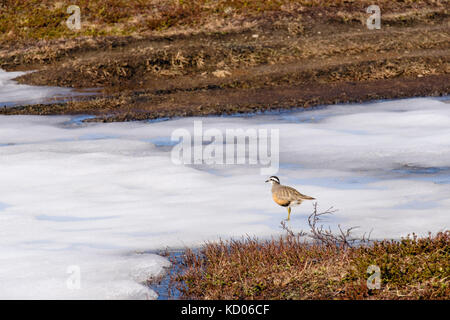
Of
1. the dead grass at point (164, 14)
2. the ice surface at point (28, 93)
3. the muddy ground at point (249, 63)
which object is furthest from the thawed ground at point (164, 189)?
the dead grass at point (164, 14)

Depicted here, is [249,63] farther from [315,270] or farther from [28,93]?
[315,270]

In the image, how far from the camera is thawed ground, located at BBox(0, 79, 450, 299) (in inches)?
375

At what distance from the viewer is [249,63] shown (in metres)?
26.2

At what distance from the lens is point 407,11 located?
112 feet

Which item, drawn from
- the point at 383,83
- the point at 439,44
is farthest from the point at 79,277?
the point at 439,44

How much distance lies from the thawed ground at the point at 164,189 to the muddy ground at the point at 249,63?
1971 mm

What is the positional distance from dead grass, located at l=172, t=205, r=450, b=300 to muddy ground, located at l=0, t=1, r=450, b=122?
38.5 ft

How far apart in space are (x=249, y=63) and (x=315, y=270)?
1864cm

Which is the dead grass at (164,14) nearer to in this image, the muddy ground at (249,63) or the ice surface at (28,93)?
the muddy ground at (249,63)

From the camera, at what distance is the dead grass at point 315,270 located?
7.79 meters

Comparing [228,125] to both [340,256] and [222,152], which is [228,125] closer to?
[222,152]

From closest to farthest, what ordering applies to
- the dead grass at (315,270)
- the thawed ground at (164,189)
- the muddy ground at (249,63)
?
the dead grass at (315,270), the thawed ground at (164,189), the muddy ground at (249,63)

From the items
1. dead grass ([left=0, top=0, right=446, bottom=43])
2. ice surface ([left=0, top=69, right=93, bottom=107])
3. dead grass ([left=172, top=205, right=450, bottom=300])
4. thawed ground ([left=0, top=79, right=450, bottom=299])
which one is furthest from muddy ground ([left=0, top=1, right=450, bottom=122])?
dead grass ([left=172, top=205, right=450, bottom=300])

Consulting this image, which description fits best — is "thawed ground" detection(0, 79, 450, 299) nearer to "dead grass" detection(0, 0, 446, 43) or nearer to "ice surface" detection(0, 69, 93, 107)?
"ice surface" detection(0, 69, 93, 107)
